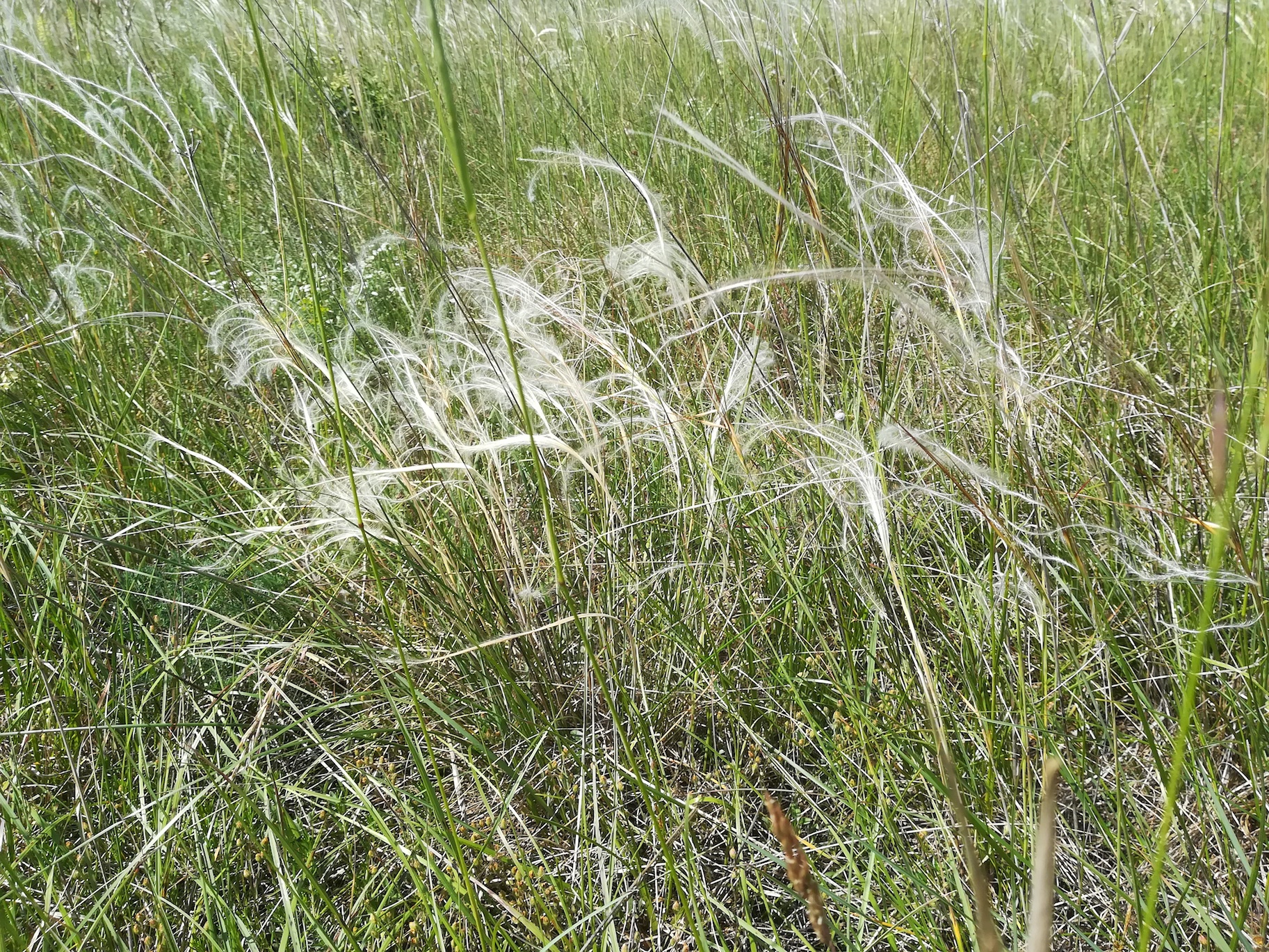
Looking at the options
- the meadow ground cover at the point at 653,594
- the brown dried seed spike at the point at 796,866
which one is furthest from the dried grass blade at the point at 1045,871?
the meadow ground cover at the point at 653,594

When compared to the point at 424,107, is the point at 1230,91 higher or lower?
lower

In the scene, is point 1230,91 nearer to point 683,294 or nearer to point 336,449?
point 683,294

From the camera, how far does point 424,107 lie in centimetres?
336

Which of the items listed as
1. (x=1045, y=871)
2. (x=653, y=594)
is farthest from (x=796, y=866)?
(x=653, y=594)

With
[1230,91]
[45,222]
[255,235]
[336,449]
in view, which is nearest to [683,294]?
[336,449]

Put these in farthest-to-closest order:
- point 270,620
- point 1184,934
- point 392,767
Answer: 1. point 270,620
2. point 392,767
3. point 1184,934

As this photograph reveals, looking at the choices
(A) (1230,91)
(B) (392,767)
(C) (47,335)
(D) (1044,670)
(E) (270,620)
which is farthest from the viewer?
(A) (1230,91)

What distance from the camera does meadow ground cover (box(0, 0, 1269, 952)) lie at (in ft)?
3.48

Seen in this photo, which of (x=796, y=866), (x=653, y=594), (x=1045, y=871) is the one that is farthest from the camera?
(x=653, y=594)

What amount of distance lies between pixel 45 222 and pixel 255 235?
0.56m

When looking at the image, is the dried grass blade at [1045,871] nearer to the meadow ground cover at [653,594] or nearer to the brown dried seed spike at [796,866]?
the brown dried seed spike at [796,866]

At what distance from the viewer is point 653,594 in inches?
56.0

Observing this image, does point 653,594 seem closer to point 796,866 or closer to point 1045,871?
point 796,866

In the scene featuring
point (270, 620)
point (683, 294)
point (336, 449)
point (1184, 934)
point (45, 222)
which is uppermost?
point (45, 222)
